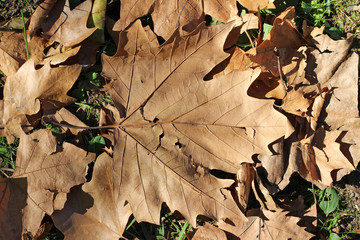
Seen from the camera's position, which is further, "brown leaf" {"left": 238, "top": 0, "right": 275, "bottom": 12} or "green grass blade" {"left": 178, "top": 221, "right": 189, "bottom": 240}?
"green grass blade" {"left": 178, "top": 221, "right": 189, "bottom": 240}

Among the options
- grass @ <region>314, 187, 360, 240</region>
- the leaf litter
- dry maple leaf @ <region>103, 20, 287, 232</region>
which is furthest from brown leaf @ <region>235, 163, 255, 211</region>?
grass @ <region>314, 187, 360, 240</region>

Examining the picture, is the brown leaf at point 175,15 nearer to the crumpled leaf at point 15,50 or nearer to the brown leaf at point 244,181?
the crumpled leaf at point 15,50

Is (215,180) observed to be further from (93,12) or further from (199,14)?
(93,12)


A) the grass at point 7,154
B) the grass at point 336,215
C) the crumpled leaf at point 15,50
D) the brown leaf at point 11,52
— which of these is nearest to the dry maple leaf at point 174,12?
the crumpled leaf at point 15,50

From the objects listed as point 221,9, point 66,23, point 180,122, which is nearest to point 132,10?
point 66,23

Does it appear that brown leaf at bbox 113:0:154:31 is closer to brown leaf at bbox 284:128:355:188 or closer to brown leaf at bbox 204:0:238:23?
brown leaf at bbox 204:0:238:23

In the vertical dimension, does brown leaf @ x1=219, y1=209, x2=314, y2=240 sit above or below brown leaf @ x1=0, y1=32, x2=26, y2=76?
below

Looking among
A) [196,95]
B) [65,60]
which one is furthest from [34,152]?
[196,95]
